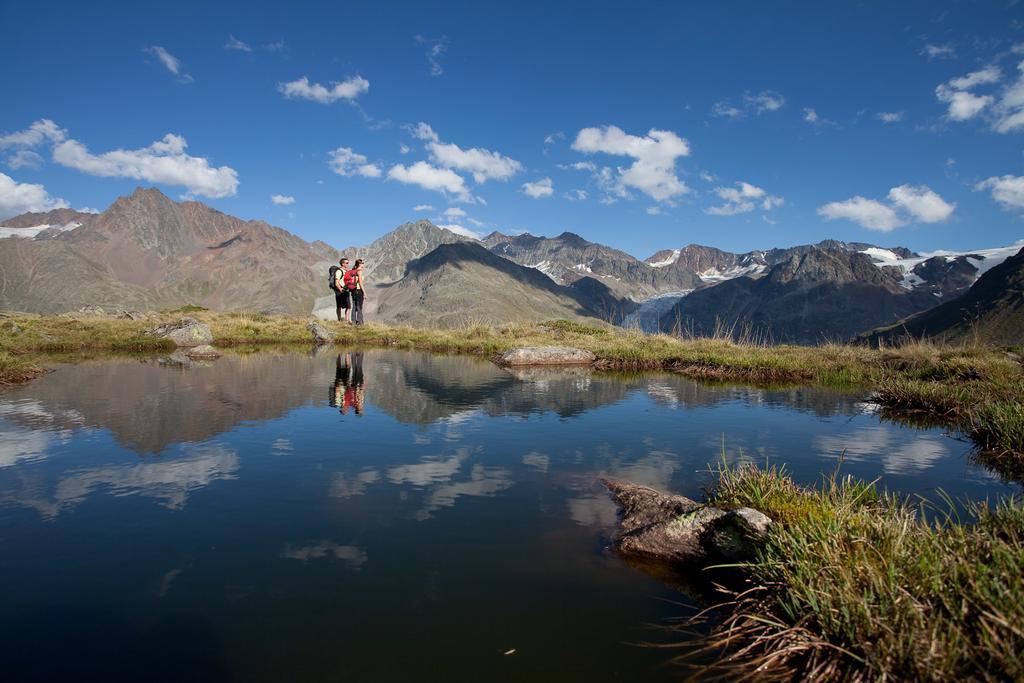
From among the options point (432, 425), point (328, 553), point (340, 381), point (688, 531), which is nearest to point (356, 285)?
point (340, 381)

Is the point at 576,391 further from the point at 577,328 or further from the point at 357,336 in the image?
the point at 357,336

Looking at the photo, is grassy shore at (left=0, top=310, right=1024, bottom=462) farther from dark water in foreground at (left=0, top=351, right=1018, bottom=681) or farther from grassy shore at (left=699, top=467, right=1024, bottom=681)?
grassy shore at (left=699, top=467, right=1024, bottom=681)

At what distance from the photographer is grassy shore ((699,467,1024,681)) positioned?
3.54m

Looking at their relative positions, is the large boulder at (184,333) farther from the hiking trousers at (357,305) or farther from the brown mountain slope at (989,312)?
the brown mountain slope at (989,312)

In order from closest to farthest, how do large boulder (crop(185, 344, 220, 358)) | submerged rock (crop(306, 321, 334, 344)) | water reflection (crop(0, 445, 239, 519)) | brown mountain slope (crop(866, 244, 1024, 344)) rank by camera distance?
1. water reflection (crop(0, 445, 239, 519))
2. large boulder (crop(185, 344, 220, 358))
3. submerged rock (crop(306, 321, 334, 344))
4. brown mountain slope (crop(866, 244, 1024, 344))

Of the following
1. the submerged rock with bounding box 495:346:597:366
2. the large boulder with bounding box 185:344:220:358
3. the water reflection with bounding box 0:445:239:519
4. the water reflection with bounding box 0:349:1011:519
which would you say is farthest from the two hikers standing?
the water reflection with bounding box 0:445:239:519

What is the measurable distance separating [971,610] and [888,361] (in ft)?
73.8

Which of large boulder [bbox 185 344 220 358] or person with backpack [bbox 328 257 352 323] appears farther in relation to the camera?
person with backpack [bbox 328 257 352 323]

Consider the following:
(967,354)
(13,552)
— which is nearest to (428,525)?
(13,552)

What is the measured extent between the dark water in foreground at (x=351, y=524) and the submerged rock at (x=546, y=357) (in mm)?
10797

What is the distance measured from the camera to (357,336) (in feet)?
123

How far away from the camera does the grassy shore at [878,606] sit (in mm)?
3535

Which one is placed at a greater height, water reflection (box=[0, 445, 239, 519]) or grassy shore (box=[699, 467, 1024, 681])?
grassy shore (box=[699, 467, 1024, 681])

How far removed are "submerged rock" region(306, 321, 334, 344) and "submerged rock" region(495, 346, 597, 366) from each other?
14.4 meters
